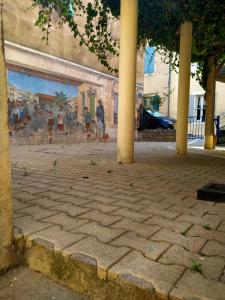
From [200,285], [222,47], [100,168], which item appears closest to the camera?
[200,285]

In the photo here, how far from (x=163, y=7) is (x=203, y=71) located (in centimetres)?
498

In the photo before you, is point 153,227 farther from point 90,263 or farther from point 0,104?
point 0,104

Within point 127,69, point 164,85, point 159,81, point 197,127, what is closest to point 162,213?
point 127,69

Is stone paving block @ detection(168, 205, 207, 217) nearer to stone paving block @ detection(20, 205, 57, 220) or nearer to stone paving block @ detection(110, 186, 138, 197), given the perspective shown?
stone paving block @ detection(110, 186, 138, 197)

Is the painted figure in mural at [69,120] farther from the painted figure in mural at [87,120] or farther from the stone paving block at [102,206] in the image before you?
the stone paving block at [102,206]

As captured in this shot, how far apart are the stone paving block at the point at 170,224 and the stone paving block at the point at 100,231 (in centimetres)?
30

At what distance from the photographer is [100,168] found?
4512 millimetres

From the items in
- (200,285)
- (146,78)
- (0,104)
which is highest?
(146,78)

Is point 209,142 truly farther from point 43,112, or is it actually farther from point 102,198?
point 102,198

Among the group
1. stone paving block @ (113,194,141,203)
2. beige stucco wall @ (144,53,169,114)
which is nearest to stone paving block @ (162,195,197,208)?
stone paving block @ (113,194,141,203)

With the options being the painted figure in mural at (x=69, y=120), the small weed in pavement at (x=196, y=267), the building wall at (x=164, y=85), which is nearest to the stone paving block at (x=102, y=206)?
the small weed in pavement at (x=196, y=267)

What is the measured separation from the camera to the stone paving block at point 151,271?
1268 mm

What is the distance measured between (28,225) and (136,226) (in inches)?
28.1

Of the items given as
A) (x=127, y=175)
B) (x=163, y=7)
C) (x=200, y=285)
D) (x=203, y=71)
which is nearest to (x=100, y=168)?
(x=127, y=175)
